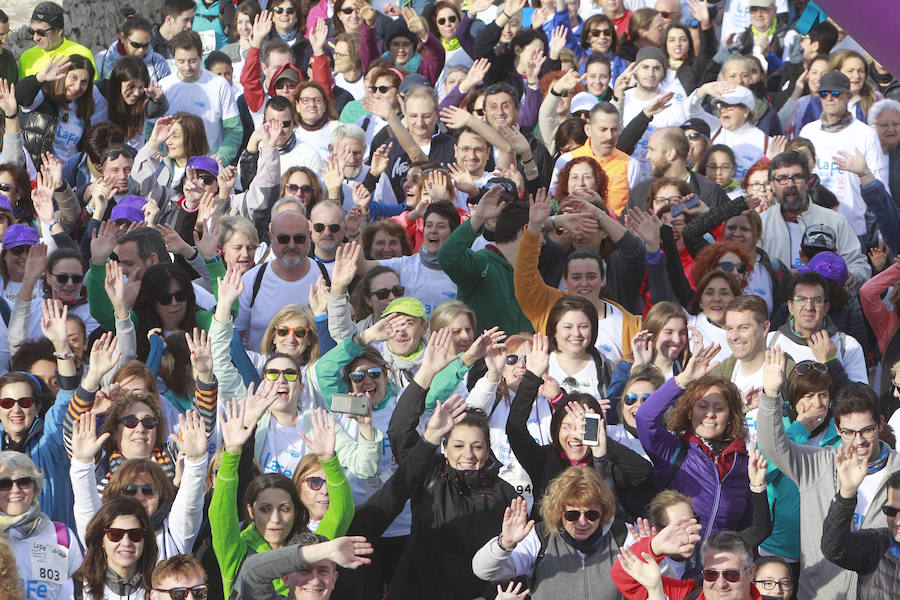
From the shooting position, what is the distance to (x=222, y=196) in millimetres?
9875

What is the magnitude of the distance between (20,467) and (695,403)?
2.96 m

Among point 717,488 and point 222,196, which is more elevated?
point 222,196

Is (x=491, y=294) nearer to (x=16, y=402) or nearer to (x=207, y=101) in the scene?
(x=16, y=402)

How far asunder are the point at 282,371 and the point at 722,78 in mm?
5894

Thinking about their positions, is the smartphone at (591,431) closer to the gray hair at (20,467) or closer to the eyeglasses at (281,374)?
the eyeglasses at (281,374)

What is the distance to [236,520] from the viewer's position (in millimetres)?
6465

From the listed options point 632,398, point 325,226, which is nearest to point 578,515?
point 632,398

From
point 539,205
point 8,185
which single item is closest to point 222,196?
point 8,185

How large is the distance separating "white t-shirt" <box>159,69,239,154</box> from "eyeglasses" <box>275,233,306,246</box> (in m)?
3.06

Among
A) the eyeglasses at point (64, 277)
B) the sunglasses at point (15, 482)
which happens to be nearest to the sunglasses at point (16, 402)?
the sunglasses at point (15, 482)

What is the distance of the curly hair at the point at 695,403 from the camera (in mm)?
7242

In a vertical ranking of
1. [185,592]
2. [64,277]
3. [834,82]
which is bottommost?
[185,592]

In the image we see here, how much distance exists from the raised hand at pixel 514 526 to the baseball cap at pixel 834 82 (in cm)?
583

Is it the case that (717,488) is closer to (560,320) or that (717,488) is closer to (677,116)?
(560,320)
